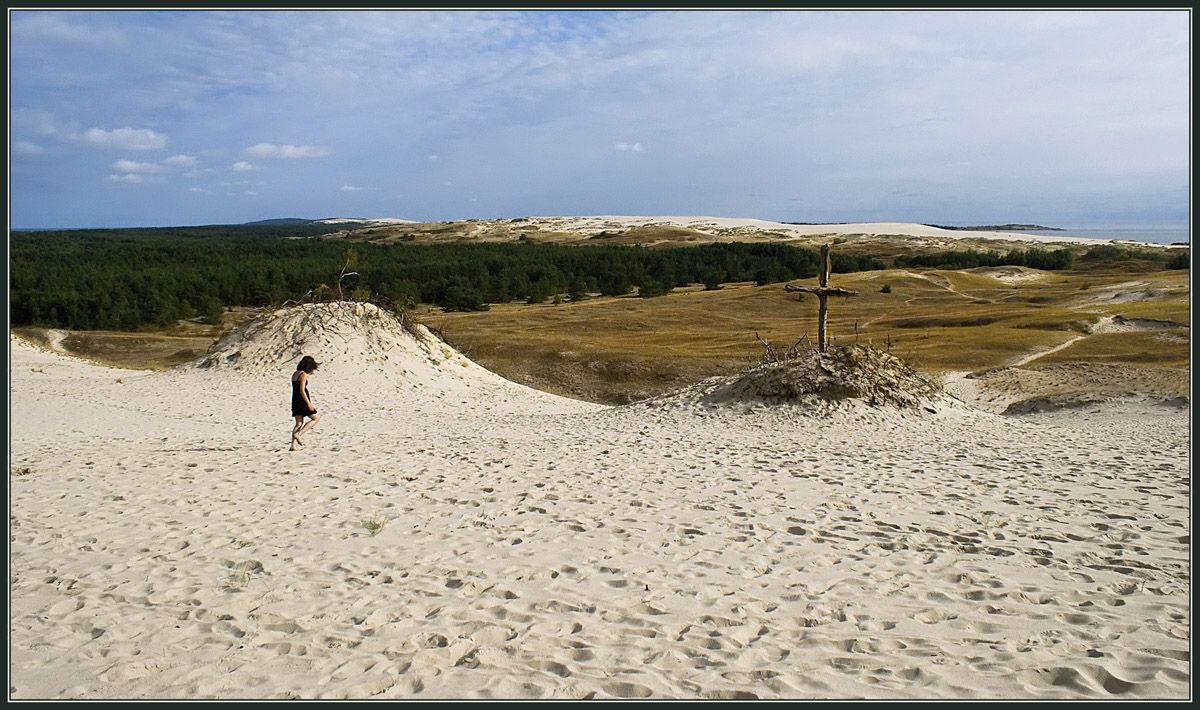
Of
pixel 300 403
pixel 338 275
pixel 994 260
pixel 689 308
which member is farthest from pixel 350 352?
pixel 994 260

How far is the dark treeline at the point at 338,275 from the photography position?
49.8m

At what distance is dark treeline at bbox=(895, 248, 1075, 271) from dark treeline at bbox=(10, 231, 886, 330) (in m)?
4.71

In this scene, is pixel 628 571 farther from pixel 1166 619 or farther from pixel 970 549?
pixel 1166 619

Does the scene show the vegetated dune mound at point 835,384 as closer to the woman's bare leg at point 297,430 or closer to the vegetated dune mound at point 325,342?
the woman's bare leg at point 297,430

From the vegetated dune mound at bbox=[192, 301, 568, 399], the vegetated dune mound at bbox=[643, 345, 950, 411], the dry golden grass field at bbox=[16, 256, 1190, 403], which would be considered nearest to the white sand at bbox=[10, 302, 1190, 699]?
the vegetated dune mound at bbox=[643, 345, 950, 411]

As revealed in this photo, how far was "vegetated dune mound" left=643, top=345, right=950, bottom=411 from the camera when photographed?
16891mm

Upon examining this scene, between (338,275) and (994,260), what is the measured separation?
2470 inches

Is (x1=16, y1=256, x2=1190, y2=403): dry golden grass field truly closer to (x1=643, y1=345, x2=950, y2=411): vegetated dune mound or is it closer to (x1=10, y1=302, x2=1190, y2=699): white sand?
(x1=643, y1=345, x2=950, y2=411): vegetated dune mound

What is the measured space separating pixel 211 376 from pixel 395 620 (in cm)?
2055

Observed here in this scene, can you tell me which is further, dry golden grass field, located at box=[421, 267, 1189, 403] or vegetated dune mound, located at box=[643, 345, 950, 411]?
dry golden grass field, located at box=[421, 267, 1189, 403]

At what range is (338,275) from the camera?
58.4m

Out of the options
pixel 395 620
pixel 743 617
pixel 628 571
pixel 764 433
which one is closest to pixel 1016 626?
pixel 743 617

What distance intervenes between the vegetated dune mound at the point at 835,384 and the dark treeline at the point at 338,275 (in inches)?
622

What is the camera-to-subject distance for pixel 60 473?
1030 cm
